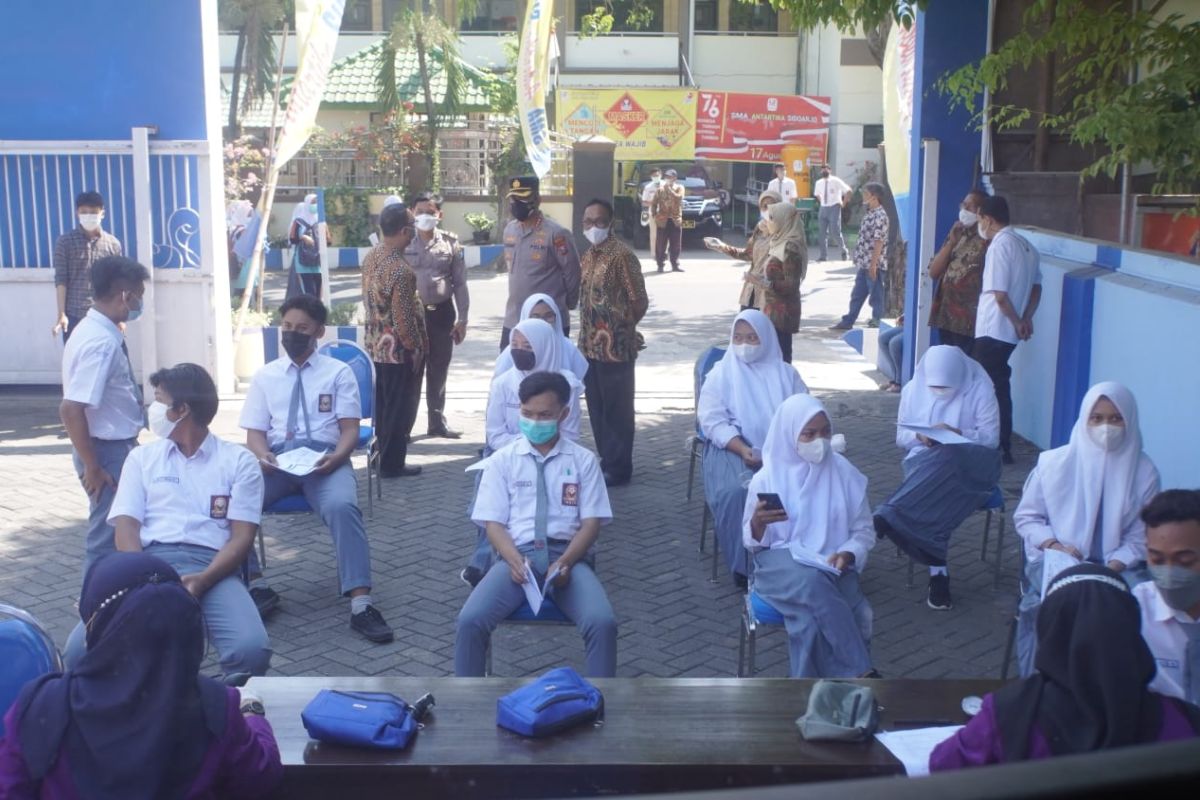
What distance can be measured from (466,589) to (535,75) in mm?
7144

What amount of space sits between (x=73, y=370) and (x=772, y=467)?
3048 millimetres

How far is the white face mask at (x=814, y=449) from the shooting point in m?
5.12

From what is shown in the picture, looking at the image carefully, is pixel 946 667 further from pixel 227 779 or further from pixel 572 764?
pixel 227 779

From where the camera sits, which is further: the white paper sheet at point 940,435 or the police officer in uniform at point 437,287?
the police officer in uniform at point 437,287

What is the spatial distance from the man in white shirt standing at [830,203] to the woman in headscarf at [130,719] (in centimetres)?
2049

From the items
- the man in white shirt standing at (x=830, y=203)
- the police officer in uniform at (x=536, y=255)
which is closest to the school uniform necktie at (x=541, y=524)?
the police officer in uniform at (x=536, y=255)

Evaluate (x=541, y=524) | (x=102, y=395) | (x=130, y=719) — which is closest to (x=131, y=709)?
(x=130, y=719)

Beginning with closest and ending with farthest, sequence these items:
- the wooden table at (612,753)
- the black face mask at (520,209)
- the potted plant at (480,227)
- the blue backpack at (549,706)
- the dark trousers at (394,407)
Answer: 1. the wooden table at (612,753)
2. the blue backpack at (549,706)
3. the dark trousers at (394,407)
4. the black face mask at (520,209)
5. the potted plant at (480,227)

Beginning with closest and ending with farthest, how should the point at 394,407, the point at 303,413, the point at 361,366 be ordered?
the point at 303,413, the point at 361,366, the point at 394,407

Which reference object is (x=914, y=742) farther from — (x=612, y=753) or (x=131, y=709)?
(x=131, y=709)

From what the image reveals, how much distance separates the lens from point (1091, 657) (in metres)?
2.87

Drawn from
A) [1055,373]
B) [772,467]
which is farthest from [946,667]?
[1055,373]

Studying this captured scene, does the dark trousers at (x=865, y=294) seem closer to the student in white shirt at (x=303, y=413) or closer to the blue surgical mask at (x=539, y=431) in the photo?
the student in white shirt at (x=303, y=413)

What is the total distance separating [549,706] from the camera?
11.0 feet
